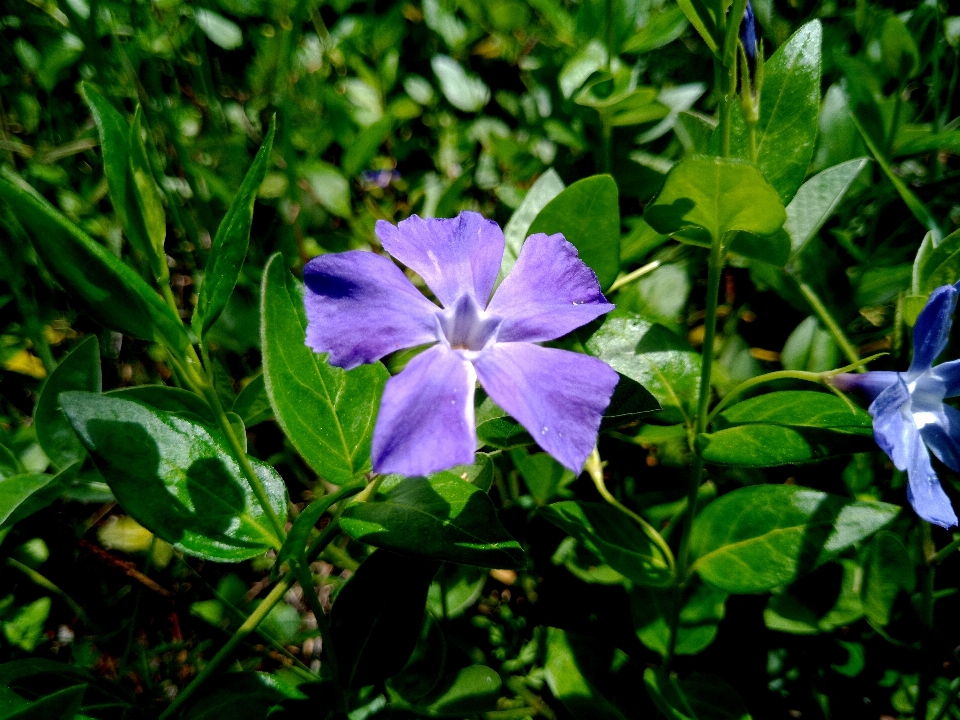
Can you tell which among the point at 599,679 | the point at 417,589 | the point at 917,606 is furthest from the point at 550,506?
the point at 917,606

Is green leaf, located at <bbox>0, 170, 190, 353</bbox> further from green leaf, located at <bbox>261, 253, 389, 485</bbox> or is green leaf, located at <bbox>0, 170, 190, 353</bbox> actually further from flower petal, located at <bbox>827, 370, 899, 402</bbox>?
flower petal, located at <bbox>827, 370, 899, 402</bbox>

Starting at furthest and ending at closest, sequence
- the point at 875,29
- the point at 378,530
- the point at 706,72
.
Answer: the point at 706,72 < the point at 875,29 < the point at 378,530

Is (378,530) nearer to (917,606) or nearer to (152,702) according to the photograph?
(152,702)

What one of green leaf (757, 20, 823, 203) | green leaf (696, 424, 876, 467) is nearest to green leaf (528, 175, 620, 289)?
green leaf (757, 20, 823, 203)

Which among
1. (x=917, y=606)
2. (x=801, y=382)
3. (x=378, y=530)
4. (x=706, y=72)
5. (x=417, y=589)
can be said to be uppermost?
(x=706, y=72)

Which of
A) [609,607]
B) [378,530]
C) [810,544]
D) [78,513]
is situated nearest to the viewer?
[378,530]

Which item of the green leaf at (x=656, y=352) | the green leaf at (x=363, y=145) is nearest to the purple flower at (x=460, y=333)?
the green leaf at (x=656, y=352)

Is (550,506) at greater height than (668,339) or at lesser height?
lesser

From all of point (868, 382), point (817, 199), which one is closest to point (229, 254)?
Answer: point (868, 382)
